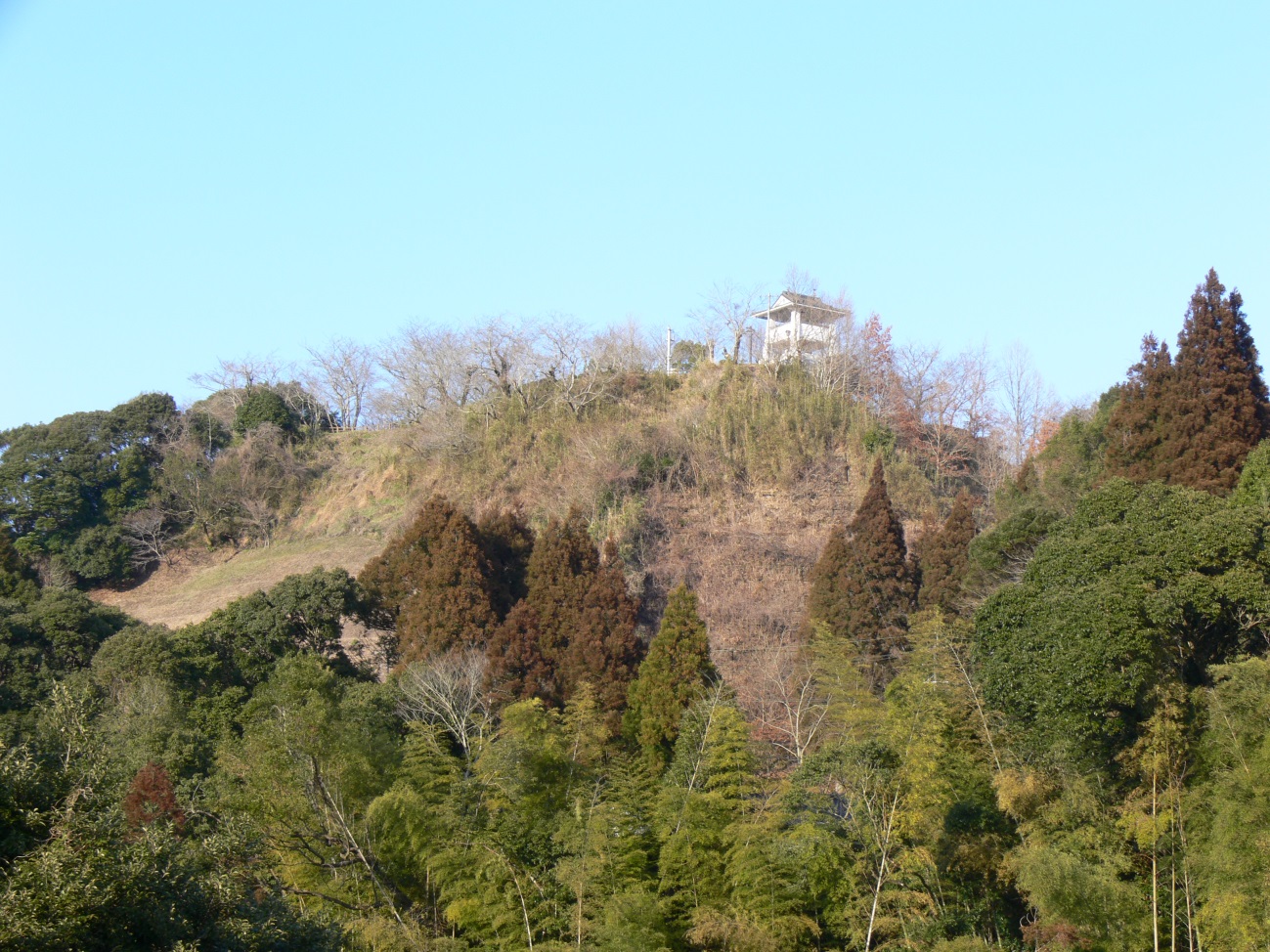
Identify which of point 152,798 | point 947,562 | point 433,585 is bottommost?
point 152,798

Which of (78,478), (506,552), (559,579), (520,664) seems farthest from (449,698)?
(78,478)

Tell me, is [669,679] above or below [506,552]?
below

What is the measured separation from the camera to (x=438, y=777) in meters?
15.8

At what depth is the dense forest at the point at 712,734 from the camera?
42.7 feet

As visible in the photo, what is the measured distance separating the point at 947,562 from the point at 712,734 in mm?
8606

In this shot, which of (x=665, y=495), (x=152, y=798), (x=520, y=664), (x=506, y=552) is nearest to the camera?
(x=152, y=798)

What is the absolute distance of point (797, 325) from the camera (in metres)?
36.6

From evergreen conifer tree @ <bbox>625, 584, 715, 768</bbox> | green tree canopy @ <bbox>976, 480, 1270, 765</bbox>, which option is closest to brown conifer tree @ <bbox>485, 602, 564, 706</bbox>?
evergreen conifer tree @ <bbox>625, 584, 715, 768</bbox>

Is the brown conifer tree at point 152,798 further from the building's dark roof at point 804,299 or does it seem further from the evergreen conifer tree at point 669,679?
the building's dark roof at point 804,299

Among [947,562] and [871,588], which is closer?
[947,562]

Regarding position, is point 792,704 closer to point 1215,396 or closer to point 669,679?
point 669,679

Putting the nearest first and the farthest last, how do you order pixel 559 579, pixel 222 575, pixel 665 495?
pixel 559 579 → pixel 665 495 → pixel 222 575

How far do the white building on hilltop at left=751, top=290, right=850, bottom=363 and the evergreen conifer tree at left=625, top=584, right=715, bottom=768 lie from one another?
1667cm

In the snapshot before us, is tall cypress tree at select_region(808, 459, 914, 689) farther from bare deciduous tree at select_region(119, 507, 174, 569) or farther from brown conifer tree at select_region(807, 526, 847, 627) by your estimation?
bare deciduous tree at select_region(119, 507, 174, 569)
